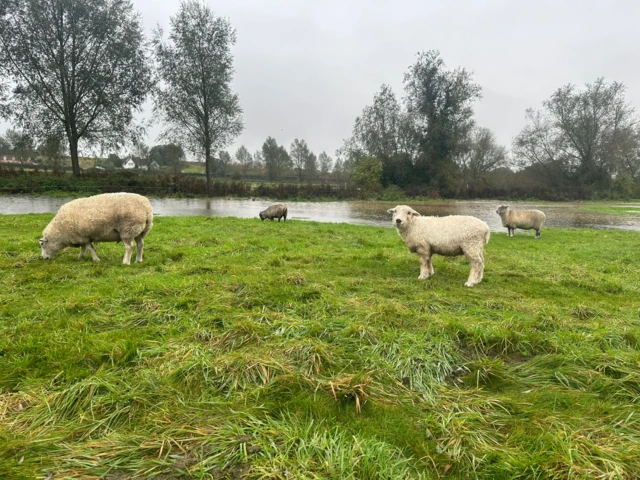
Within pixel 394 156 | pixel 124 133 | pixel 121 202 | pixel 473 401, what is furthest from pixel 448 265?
pixel 394 156

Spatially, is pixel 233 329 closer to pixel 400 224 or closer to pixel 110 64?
pixel 400 224

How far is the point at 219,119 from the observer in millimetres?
36031

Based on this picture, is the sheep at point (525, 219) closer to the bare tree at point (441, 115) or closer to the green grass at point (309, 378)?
the green grass at point (309, 378)

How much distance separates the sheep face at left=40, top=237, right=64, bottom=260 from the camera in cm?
782

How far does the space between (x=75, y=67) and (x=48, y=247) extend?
3062 centimetres

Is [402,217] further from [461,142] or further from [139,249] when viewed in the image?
[461,142]

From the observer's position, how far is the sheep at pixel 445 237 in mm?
7086

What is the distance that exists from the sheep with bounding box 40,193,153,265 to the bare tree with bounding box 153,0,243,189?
94.4 ft

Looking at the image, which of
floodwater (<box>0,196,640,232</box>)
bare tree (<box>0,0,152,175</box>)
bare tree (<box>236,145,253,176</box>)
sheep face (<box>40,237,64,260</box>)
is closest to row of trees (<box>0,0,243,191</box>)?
bare tree (<box>0,0,152,175</box>)

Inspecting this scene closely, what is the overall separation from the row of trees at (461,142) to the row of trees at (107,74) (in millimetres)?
21929

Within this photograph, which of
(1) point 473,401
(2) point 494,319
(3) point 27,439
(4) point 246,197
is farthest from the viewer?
(4) point 246,197

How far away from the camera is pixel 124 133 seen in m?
31.9

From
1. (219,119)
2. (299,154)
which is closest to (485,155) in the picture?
(299,154)

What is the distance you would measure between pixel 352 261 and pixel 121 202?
573 cm
